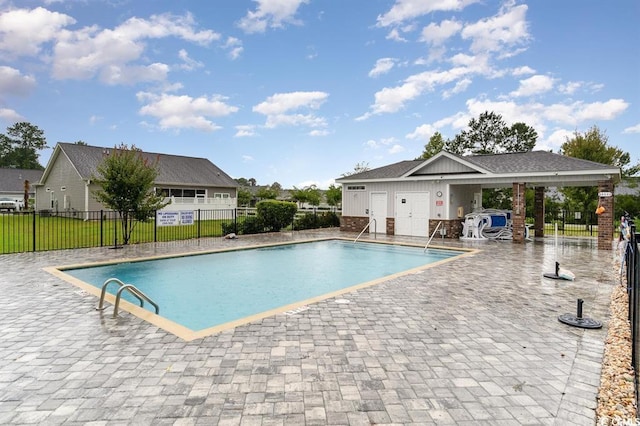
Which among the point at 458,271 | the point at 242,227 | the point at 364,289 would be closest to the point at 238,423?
the point at 364,289

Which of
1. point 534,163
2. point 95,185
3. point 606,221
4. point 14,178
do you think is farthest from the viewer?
point 14,178

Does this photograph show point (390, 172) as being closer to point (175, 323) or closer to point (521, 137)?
point (175, 323)

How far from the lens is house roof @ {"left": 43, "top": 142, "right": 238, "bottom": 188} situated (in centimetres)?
2498

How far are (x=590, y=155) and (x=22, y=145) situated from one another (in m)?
74.1

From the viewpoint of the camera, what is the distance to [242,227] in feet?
55.8

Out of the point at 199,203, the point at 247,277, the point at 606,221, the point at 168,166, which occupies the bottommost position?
the point at 247,277

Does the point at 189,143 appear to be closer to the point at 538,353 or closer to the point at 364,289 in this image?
the point at 364,289

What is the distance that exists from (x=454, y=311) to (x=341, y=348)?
223 centimetres

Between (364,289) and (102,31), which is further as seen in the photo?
(102,31)

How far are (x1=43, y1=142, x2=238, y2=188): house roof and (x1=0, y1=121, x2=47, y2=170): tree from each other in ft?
123

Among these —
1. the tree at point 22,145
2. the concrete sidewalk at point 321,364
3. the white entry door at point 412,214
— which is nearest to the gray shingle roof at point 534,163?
the white entry door at point 412,214

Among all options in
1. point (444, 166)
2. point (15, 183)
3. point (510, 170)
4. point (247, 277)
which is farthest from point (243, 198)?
point (247, 277)

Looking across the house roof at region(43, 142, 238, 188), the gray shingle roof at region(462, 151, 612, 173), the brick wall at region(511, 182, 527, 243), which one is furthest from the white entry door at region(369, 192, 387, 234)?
the house roof at region(43, 142, 238, 188)

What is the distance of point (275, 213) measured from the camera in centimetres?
1817
